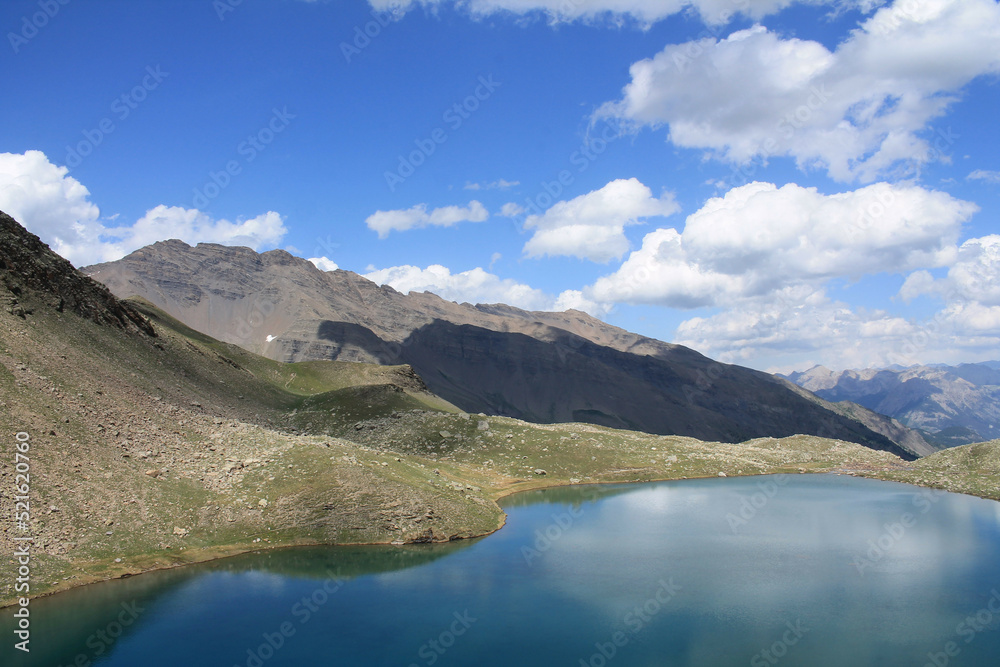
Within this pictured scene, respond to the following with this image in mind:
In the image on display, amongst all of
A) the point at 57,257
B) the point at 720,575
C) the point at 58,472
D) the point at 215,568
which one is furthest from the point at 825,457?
the point at 57,257

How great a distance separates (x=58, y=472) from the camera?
1614 inches

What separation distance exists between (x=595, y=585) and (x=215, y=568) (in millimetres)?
25391

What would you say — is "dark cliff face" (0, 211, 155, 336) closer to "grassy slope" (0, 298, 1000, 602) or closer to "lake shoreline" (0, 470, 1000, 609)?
"grassy slope" (0, 298, 1000, 602)

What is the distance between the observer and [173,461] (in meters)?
49.0

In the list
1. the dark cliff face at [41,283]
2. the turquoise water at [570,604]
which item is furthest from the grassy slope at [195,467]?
the turquoise water at [570,604]

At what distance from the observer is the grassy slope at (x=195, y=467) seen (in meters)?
40.2

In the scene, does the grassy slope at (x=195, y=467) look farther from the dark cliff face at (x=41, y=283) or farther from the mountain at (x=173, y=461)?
the dark cliff face at (x=41, y=283)

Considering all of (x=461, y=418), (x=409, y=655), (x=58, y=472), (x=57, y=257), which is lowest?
(x=409, y=655)

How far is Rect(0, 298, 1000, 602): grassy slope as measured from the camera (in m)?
40.2

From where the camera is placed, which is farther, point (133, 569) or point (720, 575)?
point (720, 575)

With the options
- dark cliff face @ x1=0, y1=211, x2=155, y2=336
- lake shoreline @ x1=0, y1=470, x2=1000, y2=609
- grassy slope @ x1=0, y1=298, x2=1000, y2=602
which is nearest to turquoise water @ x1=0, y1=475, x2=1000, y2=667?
lake shoreline @ x1=0, y1=470, x2=1000, y2=609

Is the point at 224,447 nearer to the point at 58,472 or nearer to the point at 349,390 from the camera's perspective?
the point at 58,472

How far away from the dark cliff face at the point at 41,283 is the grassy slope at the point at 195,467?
1907 millimetres

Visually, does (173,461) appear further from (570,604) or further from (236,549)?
(570,604)
